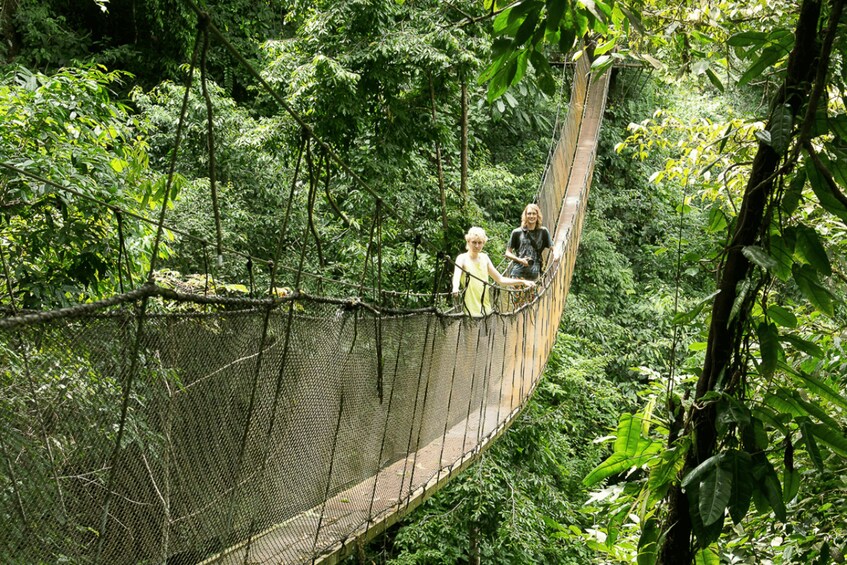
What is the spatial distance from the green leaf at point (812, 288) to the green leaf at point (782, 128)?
164mm

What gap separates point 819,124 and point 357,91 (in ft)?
13.1

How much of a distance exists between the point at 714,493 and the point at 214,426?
666 mm

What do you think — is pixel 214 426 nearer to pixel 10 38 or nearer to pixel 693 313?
pixel 693 313

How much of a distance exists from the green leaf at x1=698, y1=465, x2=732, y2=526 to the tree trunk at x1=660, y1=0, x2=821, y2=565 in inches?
3.9

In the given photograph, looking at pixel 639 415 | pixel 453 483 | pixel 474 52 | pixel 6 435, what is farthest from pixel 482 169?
pixel 6 435

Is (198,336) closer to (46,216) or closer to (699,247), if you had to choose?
(46,216)

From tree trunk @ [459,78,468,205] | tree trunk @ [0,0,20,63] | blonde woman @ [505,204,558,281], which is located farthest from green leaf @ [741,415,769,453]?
tree trunk @ [0,0,20,63]

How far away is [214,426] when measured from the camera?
1211 millimetres

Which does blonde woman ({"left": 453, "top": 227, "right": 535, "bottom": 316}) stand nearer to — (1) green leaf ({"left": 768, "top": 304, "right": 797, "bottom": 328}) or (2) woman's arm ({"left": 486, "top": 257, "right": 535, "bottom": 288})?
(2) woman's arm ({"left": 486, "top": 257, "right": 535, "bottom": 288})

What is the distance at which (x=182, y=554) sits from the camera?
1.19 m

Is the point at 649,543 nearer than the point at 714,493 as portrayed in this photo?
No

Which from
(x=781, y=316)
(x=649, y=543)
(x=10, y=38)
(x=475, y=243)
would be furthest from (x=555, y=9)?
(x=10, y=38)

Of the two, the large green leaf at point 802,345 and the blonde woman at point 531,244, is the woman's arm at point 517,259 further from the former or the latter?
the large green leaf at point 802,345

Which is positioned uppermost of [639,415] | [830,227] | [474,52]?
[474,52]
